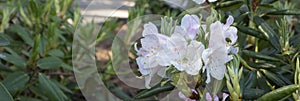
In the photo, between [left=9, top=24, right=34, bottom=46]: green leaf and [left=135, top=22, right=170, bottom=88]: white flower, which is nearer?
[left=135, top=22, right=170, bottom=88]: white flower

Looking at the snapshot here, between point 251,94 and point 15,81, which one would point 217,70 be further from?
point 15,81

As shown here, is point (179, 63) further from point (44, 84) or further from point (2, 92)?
point (44, 84)

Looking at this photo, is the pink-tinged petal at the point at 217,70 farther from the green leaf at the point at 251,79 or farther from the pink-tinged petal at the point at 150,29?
the green leaf at the point at 251,79

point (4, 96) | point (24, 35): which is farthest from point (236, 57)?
point (24, 35)

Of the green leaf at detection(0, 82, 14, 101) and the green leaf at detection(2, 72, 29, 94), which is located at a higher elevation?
the green leaf at detection(0, 82, 14, 101)

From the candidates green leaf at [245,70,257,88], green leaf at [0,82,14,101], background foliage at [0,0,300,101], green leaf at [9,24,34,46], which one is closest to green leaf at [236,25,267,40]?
background foliage at [0,0,300,101]

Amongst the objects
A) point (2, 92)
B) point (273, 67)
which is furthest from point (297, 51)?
point (2, 92)

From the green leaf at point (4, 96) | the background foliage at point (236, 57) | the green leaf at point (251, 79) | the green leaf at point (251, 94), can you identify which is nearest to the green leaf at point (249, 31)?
the background foliage at point (236, 57)

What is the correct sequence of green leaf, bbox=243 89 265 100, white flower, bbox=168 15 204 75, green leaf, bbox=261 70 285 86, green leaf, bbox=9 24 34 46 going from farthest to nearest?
green leaf, bbox=9 24 34 46
green leaf, bbox=261 70 285 86
green leaf, bbox=243 89 265 100
white flower, bbox=168 15 204 75

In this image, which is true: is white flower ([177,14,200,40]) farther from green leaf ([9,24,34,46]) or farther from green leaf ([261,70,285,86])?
green leaf ([9,24,34,46])
